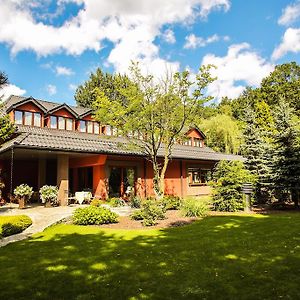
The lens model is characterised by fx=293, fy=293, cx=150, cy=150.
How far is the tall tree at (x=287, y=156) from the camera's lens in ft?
50.3

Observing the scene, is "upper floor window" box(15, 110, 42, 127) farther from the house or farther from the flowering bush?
the flowering bush

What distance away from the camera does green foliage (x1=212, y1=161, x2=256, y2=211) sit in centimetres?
1534

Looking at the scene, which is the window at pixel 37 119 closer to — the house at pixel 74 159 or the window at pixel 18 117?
the house at pixel 74 159

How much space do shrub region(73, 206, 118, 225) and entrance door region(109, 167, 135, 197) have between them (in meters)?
7.04

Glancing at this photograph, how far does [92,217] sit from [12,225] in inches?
119

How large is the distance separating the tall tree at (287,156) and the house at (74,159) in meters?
5.21

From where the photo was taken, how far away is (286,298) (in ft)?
14.0

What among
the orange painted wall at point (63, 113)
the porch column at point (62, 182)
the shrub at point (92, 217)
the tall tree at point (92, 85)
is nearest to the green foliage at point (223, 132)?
the tall tree at point (92, 85)

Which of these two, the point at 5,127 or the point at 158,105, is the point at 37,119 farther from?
the point at 158,105

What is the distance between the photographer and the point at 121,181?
20344 mm

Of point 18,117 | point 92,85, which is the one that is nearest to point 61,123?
point 18,117

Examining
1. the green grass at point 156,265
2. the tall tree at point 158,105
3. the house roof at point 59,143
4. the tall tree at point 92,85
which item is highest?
the tall tree at point 92,85

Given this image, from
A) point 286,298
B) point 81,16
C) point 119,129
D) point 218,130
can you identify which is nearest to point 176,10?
point 81,16

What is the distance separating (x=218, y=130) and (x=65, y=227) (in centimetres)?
2877
